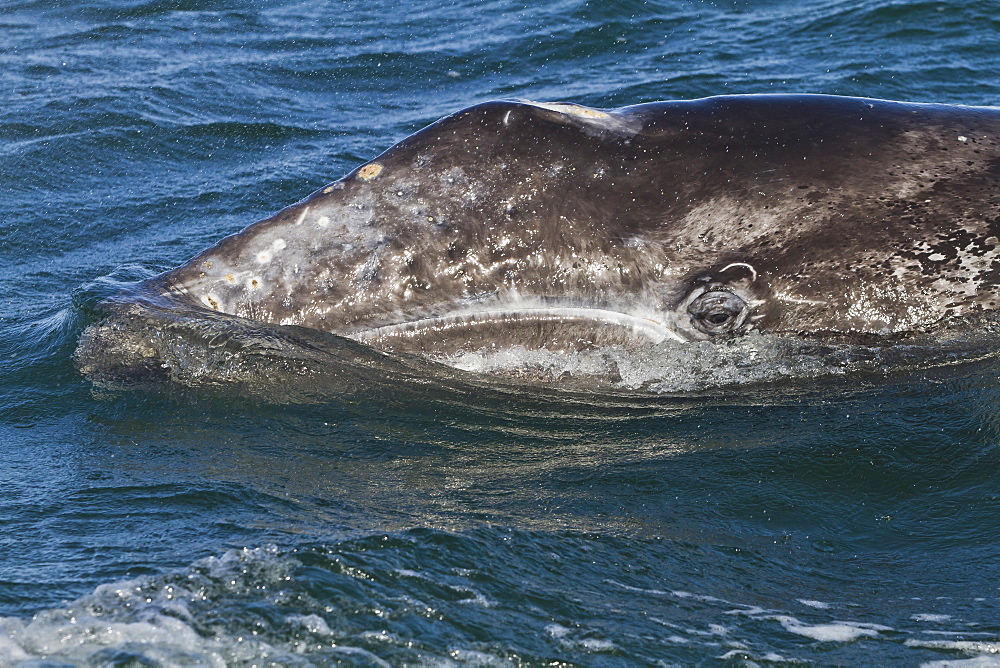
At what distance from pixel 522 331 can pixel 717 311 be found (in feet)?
4.39

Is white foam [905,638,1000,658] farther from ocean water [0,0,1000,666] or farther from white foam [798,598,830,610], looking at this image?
white foam [798,598,830,610]

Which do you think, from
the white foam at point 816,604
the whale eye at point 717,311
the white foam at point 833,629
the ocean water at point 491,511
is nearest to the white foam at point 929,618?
the ocean water at point 491,511

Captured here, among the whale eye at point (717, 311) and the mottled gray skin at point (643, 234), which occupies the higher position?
the mottled gray skin at point (643, 234)

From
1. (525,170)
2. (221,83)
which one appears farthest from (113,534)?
(221,83)

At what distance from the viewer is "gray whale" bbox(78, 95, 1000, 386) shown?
7.88m

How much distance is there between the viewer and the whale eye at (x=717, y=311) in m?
7.92

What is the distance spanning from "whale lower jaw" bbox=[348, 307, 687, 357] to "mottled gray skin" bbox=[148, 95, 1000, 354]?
0.05ft

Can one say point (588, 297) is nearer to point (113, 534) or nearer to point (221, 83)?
point (113, 534)

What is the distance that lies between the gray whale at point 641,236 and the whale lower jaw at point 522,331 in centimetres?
1

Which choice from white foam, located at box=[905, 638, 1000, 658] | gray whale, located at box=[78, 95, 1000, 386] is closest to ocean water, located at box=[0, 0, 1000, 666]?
white foam, located at box=[905, 638, 1000, 658]

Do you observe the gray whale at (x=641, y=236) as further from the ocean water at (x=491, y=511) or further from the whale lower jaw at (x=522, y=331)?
the ocean water at (x=491, y=511)

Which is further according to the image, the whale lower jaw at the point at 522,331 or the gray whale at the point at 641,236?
the whale lower jaw at the point at 522,331

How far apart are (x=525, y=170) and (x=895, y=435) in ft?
9.96

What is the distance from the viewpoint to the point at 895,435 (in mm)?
7555
